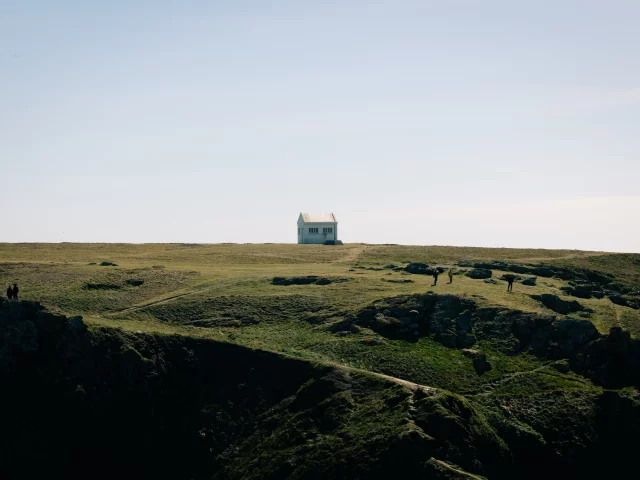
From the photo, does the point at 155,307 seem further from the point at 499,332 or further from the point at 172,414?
the point at 499,332

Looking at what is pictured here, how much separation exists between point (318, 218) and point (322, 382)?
106 m

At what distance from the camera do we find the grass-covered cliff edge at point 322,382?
53.6 meters

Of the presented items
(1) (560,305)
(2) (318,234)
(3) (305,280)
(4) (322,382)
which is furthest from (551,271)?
(2) (318,234)

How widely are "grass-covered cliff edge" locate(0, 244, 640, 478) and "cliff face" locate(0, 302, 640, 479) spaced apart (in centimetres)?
13

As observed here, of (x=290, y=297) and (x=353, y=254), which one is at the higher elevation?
(x=353, y=254)

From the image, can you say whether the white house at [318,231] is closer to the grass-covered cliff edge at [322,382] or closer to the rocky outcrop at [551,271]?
the rocky outcrop at [551,271]

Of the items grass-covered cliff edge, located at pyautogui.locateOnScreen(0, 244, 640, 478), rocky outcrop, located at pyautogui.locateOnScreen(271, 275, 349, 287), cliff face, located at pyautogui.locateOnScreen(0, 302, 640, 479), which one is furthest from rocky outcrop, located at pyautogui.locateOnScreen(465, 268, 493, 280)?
cliff face, located at pyautogui.locateOnScreen(0, 302, 640, 479)

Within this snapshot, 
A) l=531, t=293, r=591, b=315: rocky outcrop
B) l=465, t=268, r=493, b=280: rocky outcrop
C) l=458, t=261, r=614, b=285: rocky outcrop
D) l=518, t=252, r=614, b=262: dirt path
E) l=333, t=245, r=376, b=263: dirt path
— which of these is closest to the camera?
l=531, t=293, r=591, b=315: rocky outcrop

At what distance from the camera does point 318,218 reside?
16425 centimetres

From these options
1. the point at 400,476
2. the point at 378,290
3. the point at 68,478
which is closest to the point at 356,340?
the point at 378,290

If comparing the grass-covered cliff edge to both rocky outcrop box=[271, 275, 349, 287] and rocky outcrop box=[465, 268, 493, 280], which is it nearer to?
rocky outcrop box=[271, 275, 349, 287]

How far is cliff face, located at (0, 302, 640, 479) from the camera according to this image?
51.7 metres

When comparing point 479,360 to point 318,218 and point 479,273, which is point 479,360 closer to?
point 479,273

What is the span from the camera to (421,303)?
247 feet
